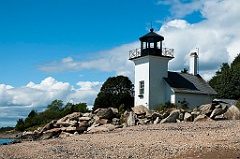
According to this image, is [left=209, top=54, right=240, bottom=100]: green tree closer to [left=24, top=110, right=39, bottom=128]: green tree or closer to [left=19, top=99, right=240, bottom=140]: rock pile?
[left=19, top=99, right=240, bottom=140]: rock pile

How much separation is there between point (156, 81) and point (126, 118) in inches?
210

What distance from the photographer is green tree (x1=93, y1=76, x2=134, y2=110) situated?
4047 cm

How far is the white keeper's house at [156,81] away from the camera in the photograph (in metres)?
31.0

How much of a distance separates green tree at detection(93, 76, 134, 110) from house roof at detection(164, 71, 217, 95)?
7.79 meters

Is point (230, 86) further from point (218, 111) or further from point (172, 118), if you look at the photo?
point (172, 118)

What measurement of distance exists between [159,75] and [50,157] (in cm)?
1913

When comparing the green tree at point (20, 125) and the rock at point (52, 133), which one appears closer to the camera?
the rock at point (52, 133)

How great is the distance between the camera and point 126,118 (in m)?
27.6

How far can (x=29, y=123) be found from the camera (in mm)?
47094

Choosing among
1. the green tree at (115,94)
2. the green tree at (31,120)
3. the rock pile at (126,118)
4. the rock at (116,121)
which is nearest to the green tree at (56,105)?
the green tree at (31,120)

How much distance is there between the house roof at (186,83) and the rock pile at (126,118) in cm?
409

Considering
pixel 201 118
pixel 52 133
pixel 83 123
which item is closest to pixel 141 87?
pixel 83 123

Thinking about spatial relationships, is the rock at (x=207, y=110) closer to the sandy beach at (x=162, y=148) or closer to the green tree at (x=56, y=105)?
the sandy beach at (x=162, y=148)

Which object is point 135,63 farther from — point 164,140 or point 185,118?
point 164,140
